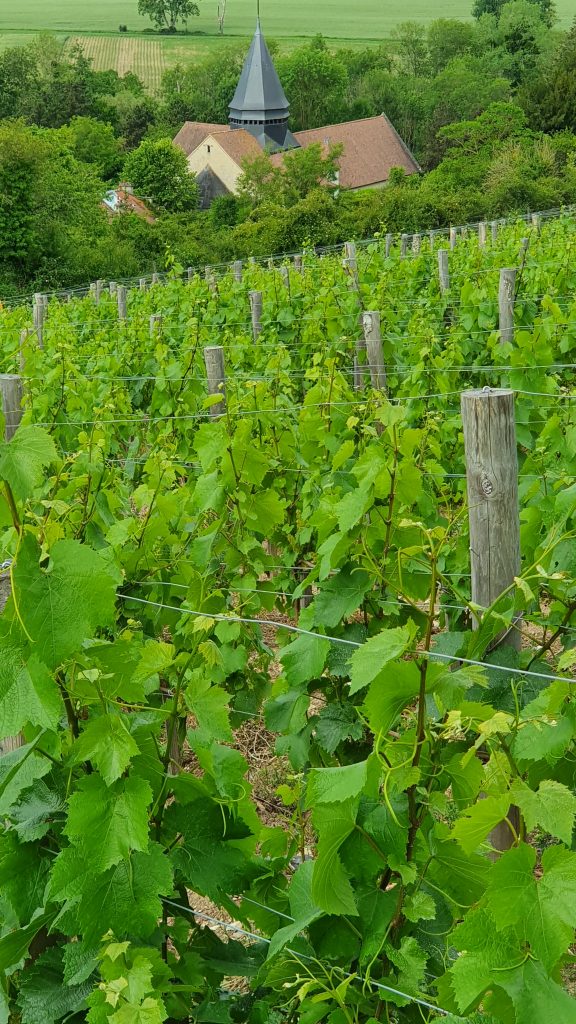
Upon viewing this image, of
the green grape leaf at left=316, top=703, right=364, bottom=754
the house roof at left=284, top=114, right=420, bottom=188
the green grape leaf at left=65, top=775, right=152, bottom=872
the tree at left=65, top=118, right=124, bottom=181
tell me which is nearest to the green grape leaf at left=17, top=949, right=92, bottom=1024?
the green grape leaf at left=65, top=775, right=152, bottom=872

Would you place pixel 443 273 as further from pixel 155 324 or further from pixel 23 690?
pixel 23 690

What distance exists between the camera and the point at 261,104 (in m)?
65.6

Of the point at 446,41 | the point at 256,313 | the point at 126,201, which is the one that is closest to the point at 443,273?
the point at 256,313

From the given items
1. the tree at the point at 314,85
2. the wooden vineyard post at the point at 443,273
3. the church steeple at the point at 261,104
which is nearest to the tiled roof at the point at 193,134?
the church steeple at the point at 261,104

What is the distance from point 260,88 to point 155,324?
63589mm

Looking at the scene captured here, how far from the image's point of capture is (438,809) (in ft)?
4.98

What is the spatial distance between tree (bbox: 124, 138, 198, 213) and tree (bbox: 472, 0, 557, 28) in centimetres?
4791

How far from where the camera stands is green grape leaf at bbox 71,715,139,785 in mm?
1444

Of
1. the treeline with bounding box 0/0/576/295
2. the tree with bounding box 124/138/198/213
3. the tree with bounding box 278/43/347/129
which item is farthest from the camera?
the tree with bounding box 278/43/347/129

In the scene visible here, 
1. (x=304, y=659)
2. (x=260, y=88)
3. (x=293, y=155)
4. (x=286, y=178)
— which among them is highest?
(x=260, y=88)

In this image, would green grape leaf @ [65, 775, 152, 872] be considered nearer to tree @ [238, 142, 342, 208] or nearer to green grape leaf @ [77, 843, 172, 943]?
green grape leaf @ [77, 843, 172, 943]

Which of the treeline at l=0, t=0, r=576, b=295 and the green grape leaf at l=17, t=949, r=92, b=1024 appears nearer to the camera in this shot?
the green grape leaf at l=17, t=949, r=92, b=1024

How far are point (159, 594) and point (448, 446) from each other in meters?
2.74

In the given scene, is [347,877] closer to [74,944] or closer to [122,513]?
[74,944]
